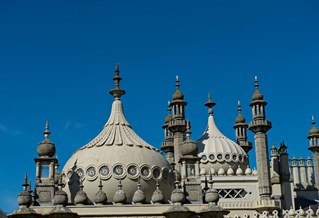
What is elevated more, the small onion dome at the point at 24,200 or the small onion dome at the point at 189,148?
the small onion dome at the point at 189,148

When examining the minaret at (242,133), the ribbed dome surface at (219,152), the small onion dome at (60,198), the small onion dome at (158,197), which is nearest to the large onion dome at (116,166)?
the small onion dome at (158,197)

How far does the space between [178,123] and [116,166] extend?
34.9ft

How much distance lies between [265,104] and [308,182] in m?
19.5

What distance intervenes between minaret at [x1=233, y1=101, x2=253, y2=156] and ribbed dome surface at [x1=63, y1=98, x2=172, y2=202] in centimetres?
1552

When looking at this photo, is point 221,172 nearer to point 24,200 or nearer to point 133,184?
point 133,184

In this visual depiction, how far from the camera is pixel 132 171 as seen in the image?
99.7ft

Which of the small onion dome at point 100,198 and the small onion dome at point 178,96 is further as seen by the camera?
the small onion dome at point 178,96

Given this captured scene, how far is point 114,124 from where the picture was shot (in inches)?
1315

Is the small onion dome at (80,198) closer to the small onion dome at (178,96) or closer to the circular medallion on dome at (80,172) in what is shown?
the circular medallion on dome at (80,172)

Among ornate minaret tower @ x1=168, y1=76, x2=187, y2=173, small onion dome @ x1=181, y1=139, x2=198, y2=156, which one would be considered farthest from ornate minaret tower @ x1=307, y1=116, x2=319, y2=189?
small onion dome @ x1=181, y1=139, x2=198, y2=156

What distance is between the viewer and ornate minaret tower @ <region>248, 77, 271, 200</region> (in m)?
37.4

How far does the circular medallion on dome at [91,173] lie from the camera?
99.3 ft

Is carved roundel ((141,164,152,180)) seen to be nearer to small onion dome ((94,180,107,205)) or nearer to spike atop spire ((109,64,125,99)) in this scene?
small onion dome ((94,180,107,205))

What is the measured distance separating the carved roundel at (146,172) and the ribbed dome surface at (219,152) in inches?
472
